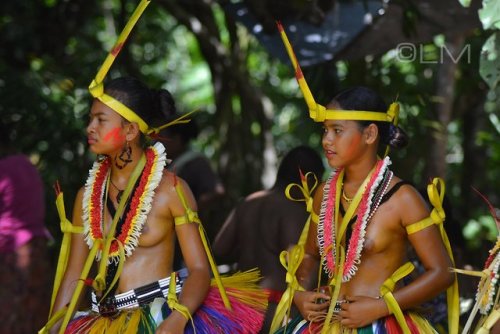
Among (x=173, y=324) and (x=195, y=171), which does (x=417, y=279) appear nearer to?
(x=173, y=324)

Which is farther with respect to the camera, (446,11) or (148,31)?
(148,31)

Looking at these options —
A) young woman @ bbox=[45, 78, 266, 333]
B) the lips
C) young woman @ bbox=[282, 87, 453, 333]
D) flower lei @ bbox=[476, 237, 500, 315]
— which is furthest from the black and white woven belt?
flower lei @ bbox=[476, 237, 500, 315]

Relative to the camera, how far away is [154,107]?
4.45 metres

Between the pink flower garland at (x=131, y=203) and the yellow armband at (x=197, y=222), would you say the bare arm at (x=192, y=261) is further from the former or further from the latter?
the pink flower garland at (x=131, y=203)

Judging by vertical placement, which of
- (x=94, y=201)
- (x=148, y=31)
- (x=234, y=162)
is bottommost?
(x=234, y=162)

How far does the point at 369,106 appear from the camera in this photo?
4.25 m

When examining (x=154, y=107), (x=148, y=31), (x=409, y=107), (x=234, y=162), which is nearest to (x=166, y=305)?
(x=154, y=107)

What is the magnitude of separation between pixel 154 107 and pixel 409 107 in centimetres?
344

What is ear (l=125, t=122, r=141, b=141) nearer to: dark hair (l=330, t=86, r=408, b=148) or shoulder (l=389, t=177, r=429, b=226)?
dark hair (l=330, t=86, r=408, b=148)

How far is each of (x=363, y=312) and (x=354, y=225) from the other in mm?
358

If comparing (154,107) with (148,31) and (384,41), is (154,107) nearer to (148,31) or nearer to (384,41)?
(384,41)

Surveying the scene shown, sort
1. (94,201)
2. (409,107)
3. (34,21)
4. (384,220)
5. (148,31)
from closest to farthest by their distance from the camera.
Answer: (384,220), (94,201), (409,107), (34,21), (148,31)

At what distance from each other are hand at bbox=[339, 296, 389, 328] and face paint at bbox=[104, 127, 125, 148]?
1131mm

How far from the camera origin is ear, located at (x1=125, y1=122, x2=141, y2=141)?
14.2ft
